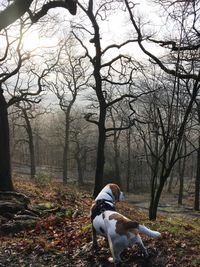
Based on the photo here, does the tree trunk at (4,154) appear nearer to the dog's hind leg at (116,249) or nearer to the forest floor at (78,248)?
the forest floor at (78,248)

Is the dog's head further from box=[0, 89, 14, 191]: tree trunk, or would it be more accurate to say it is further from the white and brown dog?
box=[0, 89, 14, 191]: tree trunk

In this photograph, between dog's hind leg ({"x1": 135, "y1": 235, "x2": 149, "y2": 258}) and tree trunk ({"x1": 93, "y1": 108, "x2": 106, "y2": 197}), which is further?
tree trunk ({"x1": 93, "y1": 108, "x2": 106, "y2": 197})

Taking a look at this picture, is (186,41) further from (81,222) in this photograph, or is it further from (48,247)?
(48,247)

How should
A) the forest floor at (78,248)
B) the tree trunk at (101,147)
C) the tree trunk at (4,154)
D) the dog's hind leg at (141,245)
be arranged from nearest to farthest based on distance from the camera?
the dog's hind leg at (141,245)
the forest floor at (78,248)
the tree trunk at (4,154)
the tree trunk at (101,147)

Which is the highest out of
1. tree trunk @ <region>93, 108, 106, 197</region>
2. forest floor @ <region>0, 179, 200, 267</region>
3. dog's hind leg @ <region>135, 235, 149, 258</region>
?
tree trunk @ <region>93, 108, 106, 197</region>

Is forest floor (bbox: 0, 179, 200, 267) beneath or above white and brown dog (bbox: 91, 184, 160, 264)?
beneath

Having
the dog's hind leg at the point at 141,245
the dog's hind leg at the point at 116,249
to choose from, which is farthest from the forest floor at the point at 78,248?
the dog's hind leg at the point at 116,249

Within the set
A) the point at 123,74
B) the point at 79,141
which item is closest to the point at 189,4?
the point at 123,74

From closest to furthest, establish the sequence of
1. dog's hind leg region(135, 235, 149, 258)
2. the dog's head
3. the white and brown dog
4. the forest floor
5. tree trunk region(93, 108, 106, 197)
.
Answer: the white and brown dog
dog's hind leg region(135, 235, 149, 258)
the forest floor
the dog's head
tree trunk region(93, 108, 106, 197)

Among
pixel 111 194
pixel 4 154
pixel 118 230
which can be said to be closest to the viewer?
pixel 118 230

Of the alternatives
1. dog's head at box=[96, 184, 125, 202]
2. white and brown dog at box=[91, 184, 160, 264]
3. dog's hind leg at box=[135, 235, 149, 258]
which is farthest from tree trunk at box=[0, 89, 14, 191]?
dog's hind leg at box=[135, 235, 149, 258]

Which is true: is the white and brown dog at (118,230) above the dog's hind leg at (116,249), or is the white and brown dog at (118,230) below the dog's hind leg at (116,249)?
above

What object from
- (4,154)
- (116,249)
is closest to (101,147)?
(4,154)

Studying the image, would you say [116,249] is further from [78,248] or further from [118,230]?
[78,248]
